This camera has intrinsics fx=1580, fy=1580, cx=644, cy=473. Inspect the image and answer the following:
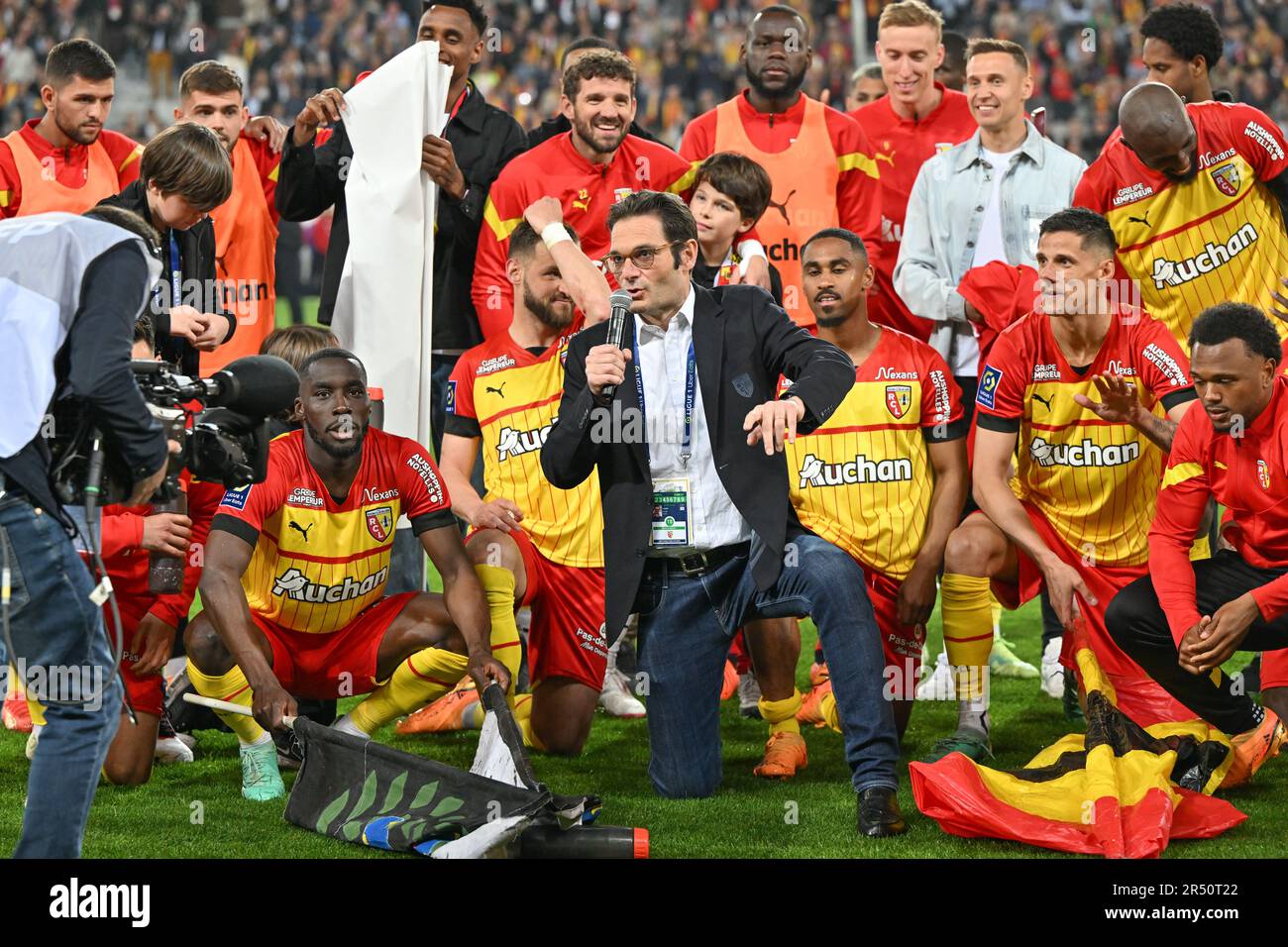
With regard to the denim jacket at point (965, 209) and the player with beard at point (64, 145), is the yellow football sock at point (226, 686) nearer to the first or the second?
the player with beard at point (64, 145)

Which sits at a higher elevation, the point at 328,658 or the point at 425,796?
the point at 328,658

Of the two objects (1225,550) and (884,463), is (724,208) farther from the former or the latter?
(1225,550)

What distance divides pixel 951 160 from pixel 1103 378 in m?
1.81

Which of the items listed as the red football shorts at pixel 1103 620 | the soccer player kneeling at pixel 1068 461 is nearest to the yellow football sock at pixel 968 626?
the soccer player kneeling at pixel 1068 461

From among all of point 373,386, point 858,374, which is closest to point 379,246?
point 373,386

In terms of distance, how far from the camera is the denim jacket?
644 cm

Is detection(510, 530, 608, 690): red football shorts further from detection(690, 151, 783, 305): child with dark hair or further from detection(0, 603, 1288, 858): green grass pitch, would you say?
detection(690, 151, 783, 305): child with dark hair

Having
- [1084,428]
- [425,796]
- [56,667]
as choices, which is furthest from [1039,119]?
[56,667]

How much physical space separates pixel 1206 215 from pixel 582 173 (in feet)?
7.87

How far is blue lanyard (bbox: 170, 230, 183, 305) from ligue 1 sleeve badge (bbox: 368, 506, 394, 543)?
114cm

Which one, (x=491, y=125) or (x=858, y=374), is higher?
(x=491, y=125)

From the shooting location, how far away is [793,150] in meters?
6.61

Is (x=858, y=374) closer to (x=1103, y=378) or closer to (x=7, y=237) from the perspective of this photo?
(x=1103, y=378)

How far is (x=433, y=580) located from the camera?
355 inches
